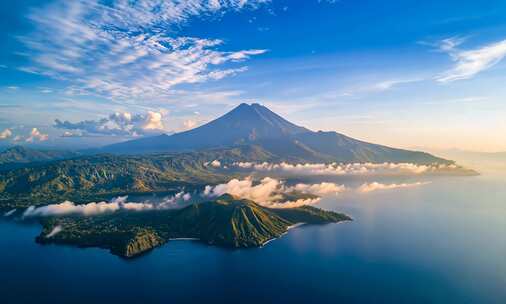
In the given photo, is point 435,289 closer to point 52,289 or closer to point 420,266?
point 420,266

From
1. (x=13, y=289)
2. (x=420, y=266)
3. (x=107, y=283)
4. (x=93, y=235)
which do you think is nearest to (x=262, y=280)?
(x=107, y=283)

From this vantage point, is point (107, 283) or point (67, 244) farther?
point (67, 244)

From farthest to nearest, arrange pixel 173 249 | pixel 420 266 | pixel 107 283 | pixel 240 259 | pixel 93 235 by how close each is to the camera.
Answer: pixel 93 235, pixel 173 249, pixel 240 259, pixel 420 266, pixel 107 283

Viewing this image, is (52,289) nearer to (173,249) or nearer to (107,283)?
(107,283)

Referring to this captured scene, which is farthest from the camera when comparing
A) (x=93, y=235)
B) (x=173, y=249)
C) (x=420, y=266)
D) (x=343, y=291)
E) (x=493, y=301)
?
(x=93, y=235)

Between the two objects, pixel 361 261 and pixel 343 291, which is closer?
pixel 343 291

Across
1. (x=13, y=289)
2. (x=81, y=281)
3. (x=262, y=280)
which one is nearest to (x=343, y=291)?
(x=262, y=280)
